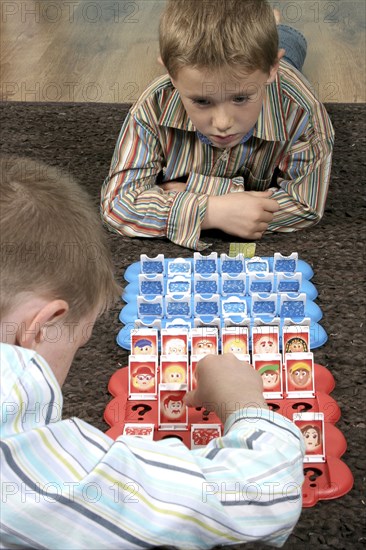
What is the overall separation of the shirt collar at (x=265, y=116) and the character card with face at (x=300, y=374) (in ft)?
1.67

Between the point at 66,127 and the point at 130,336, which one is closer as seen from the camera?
the point at 130,336

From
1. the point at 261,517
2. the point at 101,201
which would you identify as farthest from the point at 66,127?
the point at 261,517

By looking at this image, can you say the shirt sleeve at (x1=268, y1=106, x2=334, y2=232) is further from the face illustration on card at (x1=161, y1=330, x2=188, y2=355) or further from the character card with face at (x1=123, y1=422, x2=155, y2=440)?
the character card with face at (x1=123, y1=422, x2=155, y2=440)

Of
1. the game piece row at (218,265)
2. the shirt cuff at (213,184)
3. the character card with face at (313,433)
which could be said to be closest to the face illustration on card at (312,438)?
the character card with face at (313,433)

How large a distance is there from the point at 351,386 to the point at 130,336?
32 cm

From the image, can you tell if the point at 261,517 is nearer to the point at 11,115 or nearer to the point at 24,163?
the point at 24,163

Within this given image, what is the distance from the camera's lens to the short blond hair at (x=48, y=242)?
71 centimetres

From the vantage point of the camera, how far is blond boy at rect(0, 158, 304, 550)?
2.19ft

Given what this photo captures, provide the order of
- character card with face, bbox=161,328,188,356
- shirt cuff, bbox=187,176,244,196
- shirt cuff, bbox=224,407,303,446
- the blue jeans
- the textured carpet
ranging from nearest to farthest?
shirt cuff, bbox=224,407,303,446 → the textured carpet → character card with face, bbox=161,328,188,356 → shirt cuff, bbox=187,176,244,196 → the blue jeans

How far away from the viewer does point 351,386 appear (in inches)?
45.5

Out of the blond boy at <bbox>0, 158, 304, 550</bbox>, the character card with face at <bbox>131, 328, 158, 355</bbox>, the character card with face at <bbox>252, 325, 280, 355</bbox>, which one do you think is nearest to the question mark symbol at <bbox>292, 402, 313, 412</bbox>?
the character card with face at <bbox>252, 325, 280, 355</bbox>

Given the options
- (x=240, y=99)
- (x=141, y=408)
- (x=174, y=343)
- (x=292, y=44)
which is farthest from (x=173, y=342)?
(x=292, y=44)

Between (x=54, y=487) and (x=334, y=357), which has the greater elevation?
(x=334, y=357)

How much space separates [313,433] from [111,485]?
1.39ft
